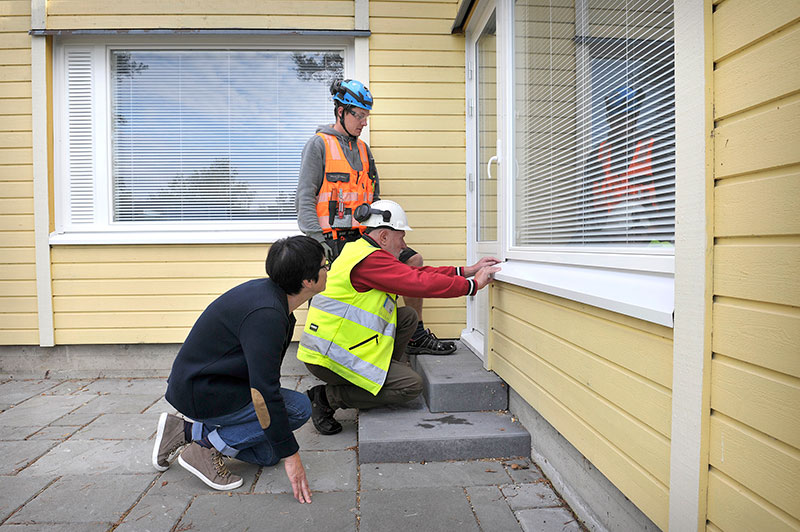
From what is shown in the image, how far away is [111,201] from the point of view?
A: 4.23 meters

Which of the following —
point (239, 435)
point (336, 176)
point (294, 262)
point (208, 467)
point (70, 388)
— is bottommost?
point (70, 388)

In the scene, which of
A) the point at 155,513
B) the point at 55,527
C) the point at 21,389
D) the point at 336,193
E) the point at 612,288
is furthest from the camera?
the point at 21,389

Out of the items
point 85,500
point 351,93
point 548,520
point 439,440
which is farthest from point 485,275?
point 85,500

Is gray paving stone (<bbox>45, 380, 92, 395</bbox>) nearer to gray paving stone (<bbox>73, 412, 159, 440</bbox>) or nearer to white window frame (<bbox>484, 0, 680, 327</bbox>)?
gray paving stone (<bbox>73, 412, 159, 440</bbox>)

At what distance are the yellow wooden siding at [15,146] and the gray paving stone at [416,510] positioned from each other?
12.2 ft

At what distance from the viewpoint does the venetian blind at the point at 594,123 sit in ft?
4.98

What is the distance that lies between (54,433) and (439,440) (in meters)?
2.23

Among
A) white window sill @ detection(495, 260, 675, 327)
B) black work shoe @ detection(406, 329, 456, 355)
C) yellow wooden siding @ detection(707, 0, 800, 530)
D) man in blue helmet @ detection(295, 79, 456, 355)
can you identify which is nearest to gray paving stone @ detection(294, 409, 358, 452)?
black work shoe @ detection(406, 329, 456, 355)

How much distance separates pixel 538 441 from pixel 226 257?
2879 mm

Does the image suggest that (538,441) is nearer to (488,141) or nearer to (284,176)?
(488,141)

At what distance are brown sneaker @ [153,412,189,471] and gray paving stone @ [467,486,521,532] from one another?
1388 mm

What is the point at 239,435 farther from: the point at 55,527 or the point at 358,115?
the point at 358,115

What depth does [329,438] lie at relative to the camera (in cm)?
278

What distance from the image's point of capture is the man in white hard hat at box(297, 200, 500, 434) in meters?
2.61
